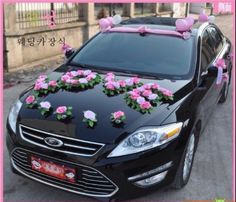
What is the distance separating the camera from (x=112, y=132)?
9.78 feet

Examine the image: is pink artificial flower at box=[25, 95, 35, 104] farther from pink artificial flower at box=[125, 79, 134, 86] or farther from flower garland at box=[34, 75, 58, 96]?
pink artificial flower at box=[125, 79, 134, 86]

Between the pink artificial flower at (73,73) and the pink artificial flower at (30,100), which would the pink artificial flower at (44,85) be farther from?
the pink artificial flower at (73,73)

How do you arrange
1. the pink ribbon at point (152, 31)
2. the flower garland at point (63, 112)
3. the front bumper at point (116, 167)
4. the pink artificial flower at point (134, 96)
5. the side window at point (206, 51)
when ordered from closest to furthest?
the front bumper at point (116, 167) → the flower garland at point (63, 112) → the pink artificial flower at point (134, 96) → the side window at point (206, 51) → the pink ribbon at point (152, 31)

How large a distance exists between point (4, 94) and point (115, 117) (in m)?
3.93

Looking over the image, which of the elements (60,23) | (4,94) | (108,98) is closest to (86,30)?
(60,23)

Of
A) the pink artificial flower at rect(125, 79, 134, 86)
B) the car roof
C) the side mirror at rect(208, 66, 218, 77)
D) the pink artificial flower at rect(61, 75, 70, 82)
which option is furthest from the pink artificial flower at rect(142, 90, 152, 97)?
the car roof

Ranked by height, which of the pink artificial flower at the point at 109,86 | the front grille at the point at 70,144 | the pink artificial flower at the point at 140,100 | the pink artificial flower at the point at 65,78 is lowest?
the front grille at the point at 70,144

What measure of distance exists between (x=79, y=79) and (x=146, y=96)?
0.77m

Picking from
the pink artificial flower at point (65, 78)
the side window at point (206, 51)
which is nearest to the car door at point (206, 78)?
the side window at point (206, 51)

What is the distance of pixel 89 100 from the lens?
3.41 meters

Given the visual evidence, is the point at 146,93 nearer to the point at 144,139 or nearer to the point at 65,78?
the point at 144,139

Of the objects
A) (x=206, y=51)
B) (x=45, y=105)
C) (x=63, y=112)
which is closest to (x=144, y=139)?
(x=63, y=112)

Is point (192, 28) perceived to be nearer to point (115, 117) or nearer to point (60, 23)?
point (115, 117)

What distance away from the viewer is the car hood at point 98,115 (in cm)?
298
